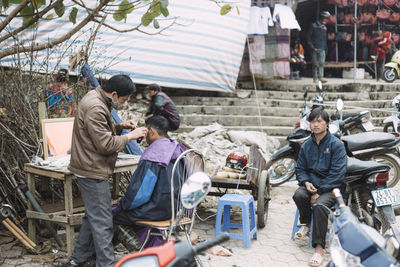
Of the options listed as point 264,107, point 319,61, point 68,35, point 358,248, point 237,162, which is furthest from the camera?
point 319,61

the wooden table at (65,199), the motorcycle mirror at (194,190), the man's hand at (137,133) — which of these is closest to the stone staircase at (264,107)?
the wooden table at (65,199)

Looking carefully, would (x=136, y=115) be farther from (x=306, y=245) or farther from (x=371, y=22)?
(x=371, y=22)

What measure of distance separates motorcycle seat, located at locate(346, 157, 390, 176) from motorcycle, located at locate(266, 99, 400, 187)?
1.23 meters

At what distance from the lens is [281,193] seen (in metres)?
7.39

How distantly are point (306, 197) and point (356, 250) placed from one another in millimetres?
3002

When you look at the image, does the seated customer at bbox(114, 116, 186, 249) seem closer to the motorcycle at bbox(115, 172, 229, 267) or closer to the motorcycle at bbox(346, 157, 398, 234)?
the motorcycle at bbox(115, 172, 229, 267)

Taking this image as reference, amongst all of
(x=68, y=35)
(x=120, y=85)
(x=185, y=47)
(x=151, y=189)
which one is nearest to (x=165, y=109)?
(x=68, y=35)

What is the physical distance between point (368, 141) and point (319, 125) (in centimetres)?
214

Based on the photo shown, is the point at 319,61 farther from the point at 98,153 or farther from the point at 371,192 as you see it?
the point at 98,153

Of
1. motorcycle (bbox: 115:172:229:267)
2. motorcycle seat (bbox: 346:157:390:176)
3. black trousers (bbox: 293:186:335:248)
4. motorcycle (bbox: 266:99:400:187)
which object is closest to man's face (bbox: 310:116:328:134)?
motorcycle seat (bbox: 346:157:390:176)

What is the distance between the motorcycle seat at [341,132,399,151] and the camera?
668 centimetres

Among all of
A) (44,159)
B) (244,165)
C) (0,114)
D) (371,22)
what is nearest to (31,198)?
(44,159)

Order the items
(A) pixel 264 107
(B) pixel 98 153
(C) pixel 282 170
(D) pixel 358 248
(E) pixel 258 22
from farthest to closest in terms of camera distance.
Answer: (E) pixel 258 22, (A) pixel 264 107, (C) pixel 282 170, (B) pixel 98 153, (D) pixel 358 248

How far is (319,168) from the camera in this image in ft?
16.3
